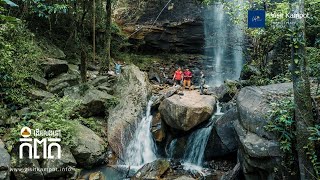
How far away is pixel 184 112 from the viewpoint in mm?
9836

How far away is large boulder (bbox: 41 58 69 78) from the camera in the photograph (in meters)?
11.1

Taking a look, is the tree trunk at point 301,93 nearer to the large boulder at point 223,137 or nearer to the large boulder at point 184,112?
the large boulder at point 223,137

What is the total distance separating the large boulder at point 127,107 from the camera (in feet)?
34.5

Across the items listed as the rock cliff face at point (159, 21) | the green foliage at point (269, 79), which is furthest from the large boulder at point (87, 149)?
the rock cliff face at point (159, 21)

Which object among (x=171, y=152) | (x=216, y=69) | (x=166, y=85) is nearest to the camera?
(x=171, y=152)

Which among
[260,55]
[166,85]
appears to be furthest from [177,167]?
[166,85]

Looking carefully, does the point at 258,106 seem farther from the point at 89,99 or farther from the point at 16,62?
the point at 16,62

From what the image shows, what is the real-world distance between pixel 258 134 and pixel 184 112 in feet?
11.8

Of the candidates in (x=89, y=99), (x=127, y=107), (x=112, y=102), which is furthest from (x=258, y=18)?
(x=89, y=99)

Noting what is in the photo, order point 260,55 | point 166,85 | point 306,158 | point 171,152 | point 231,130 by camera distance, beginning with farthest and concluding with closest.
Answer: point 166,85, point 260,55, point 171,152, point 231,130, point 306,158

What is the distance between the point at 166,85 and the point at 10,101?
9339 millimetres

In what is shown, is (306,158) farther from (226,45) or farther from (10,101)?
(226,45)

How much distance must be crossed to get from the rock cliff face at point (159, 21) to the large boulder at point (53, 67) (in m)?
8.17

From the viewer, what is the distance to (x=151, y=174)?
845 centimetres
